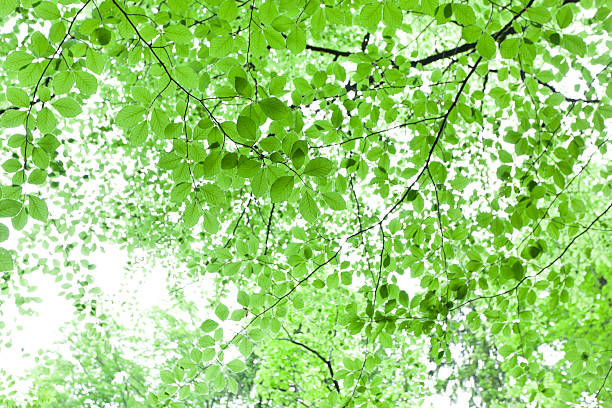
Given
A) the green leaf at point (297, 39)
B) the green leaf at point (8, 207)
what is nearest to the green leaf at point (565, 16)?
the green leaf at point (297, 39)

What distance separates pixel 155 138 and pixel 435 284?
172 inches

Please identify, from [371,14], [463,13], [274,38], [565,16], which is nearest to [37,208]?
[274,38]

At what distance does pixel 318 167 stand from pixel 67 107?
80cm

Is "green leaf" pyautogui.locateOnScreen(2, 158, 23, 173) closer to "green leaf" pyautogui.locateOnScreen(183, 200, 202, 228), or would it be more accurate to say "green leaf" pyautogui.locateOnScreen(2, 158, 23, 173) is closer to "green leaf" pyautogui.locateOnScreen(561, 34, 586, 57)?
"green leaf" pyautogui.locateOnScreen(183, 200, 202, 228)

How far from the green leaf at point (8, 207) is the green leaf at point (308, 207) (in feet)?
2.79

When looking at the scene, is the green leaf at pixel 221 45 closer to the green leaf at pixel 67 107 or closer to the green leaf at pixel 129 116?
the green leaf at pixel 129 116

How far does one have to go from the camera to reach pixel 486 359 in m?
12.8

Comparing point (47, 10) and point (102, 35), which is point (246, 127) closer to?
point (102, 35)

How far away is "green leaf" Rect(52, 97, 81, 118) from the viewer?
1339 millimetres

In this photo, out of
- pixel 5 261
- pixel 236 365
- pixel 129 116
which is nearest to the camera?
pixel 5 261

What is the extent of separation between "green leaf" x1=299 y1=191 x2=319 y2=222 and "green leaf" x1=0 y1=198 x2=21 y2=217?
0.85m

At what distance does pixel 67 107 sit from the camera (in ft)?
4.43

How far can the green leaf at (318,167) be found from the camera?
132 centimetres

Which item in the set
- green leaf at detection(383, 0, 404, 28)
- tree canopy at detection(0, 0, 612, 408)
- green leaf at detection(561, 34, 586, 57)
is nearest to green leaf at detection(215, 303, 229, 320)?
tree canopy at detection(0, 0, 612, 408)
